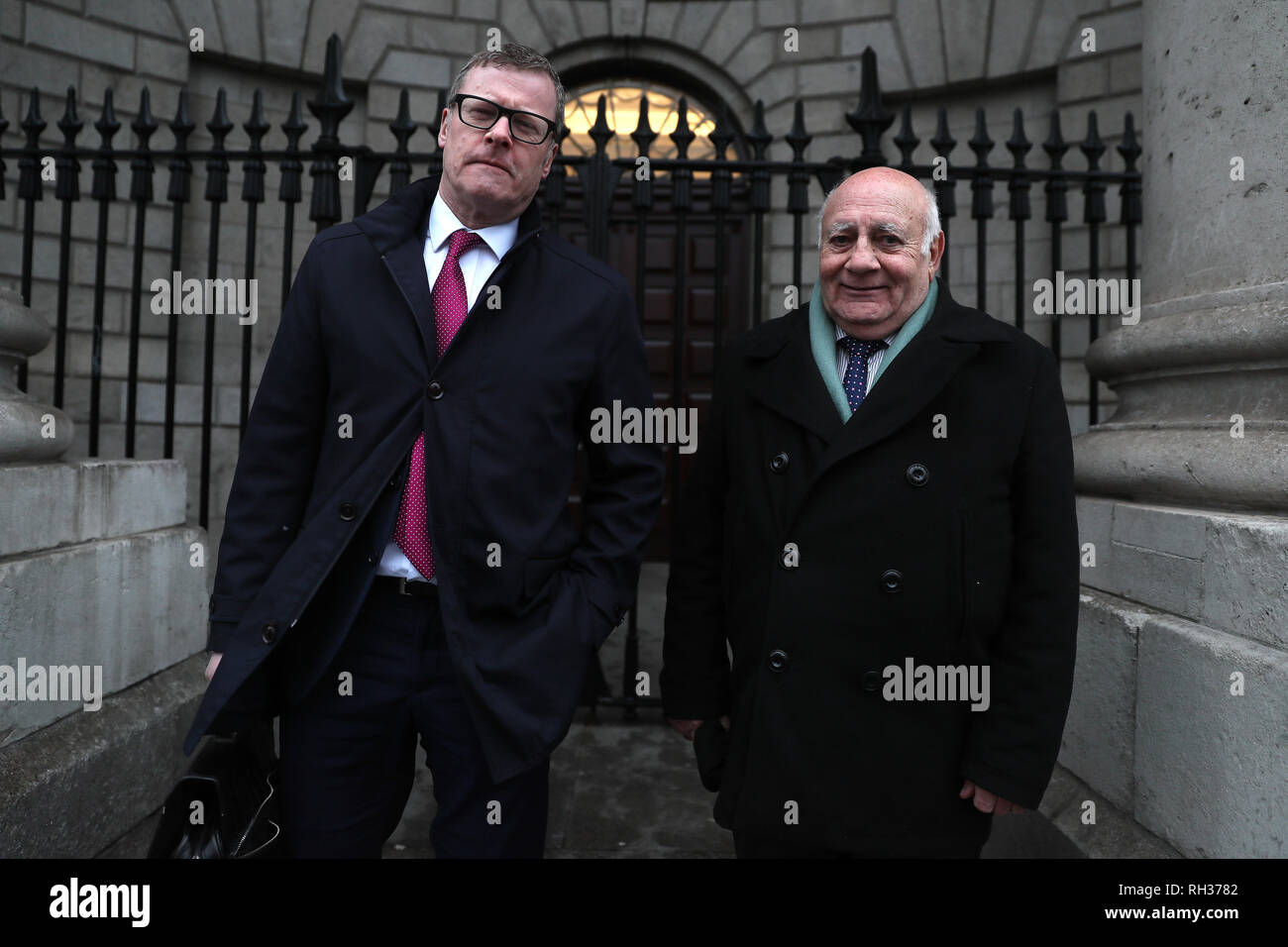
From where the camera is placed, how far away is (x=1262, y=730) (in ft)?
6.21

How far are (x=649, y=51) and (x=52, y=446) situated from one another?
Result: 7.35 m

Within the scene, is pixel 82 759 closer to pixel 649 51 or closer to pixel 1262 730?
pixel 1262 730

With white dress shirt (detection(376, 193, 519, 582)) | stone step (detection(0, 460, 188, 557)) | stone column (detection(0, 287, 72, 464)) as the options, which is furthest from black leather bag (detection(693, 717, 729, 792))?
stone column (detection(0, 287, 72, 464))

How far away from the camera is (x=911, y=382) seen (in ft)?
5.89

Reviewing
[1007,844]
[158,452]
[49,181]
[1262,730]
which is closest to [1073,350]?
[1007,844]

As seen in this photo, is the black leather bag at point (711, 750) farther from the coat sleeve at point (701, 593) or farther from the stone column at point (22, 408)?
the stone column at point (22, 408)

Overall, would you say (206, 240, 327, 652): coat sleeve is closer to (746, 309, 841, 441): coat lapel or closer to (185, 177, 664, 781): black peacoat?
(185, 177, 664, 781): black peacoat

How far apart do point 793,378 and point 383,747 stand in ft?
3.96

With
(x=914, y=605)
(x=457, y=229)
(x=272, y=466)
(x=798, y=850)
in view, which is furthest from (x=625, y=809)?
(x=457, y=229)

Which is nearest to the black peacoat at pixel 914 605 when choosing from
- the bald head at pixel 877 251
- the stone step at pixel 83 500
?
the bald head at pixel 877 251

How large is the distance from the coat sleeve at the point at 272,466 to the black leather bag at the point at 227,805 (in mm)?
235

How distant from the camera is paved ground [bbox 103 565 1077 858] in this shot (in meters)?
2.90

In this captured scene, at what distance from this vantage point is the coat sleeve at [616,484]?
195cm

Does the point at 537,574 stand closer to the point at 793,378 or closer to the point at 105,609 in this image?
the point at 793,378
